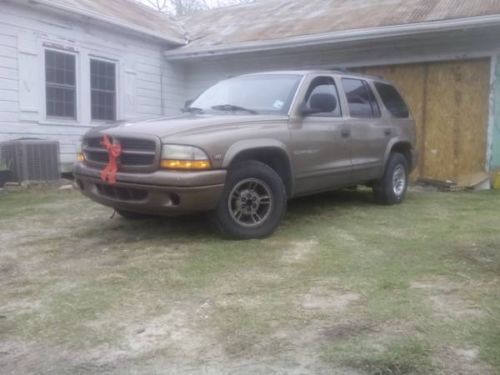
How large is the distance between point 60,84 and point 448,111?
24.1 feet

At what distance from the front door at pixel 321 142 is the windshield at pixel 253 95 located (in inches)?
9.2

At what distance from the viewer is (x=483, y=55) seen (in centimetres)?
937

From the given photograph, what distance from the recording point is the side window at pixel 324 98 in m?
5.81

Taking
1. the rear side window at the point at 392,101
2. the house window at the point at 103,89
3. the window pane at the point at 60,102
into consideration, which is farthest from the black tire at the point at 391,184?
the house window at the point at 103,89

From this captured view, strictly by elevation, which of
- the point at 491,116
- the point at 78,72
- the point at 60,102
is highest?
the point at 78,72

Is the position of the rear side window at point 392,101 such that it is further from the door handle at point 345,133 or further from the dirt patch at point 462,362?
the dirt patch at point 462,362

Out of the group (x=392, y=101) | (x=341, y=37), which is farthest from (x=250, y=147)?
(x=341, y=37)

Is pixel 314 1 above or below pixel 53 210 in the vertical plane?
above

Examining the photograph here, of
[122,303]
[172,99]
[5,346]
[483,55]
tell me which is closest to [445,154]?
[483,55]

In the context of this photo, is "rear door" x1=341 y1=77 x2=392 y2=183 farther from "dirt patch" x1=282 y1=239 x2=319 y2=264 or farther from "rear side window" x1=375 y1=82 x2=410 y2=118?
"dirt patch" x1=282 y1=239 x2=319 y2=264

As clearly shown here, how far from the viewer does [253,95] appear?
6.06 metres

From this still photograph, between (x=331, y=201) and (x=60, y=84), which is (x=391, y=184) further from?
(x=60, y=84)

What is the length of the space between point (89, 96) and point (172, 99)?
2534 millimetres

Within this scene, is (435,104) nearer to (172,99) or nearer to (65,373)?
(172,99)
